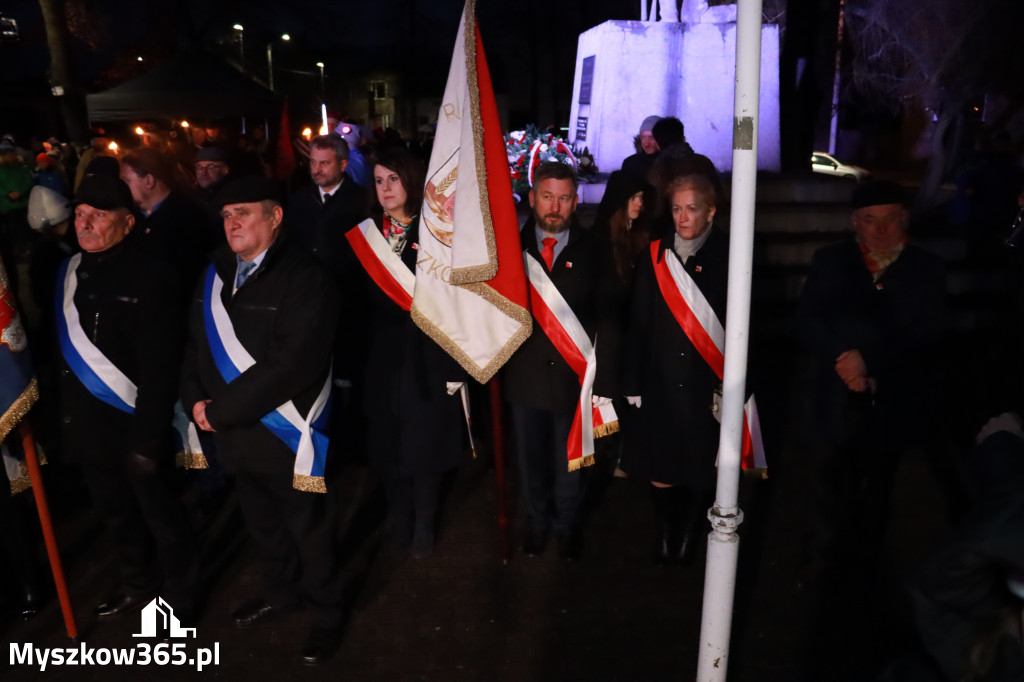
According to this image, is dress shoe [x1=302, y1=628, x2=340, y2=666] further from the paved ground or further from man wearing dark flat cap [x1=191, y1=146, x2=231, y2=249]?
man wearing dark flat cap [x1=191, y1=146, x2=231, y2=249]

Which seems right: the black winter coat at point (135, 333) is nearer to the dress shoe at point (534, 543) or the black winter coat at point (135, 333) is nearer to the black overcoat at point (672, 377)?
the dress shoe at point (534, 543)

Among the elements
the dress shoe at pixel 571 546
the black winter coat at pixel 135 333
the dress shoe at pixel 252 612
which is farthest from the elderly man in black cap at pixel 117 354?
the dress shoe at pixel 571 546

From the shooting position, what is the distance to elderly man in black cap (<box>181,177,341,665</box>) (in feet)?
11.6

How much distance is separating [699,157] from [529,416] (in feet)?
4.79

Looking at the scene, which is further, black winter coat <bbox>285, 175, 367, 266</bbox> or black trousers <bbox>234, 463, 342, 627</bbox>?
black winter coat <bbox>285, 175, 367, 266</bbox>

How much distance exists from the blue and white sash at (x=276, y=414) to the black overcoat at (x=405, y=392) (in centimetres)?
80

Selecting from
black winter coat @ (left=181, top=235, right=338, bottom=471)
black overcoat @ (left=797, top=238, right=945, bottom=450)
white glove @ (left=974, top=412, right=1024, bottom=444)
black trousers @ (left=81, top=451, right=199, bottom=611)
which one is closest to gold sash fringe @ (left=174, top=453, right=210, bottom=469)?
black trousers @ (left=81, top=451, right=199, bottom=611)

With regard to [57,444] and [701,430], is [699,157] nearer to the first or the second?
[701,430]

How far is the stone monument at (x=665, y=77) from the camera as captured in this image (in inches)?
412

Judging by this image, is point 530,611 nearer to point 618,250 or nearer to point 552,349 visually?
point 552,349

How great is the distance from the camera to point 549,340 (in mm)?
4320

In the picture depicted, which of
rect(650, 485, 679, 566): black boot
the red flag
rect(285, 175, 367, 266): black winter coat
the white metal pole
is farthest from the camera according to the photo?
the red flag

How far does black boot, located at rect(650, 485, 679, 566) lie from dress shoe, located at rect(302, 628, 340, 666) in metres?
1.62

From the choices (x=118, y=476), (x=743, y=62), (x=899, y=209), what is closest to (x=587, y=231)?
(x=899, y=209)
